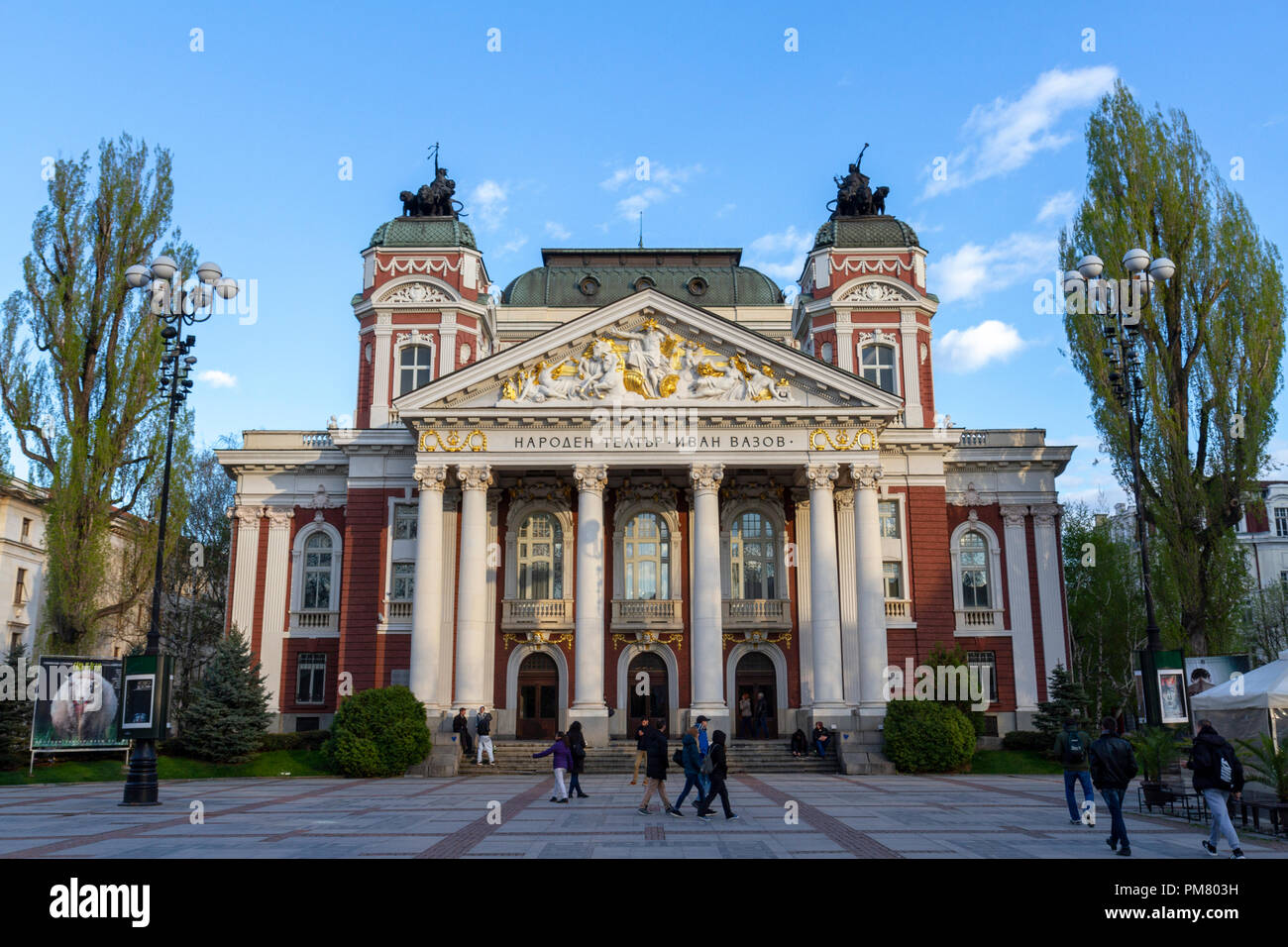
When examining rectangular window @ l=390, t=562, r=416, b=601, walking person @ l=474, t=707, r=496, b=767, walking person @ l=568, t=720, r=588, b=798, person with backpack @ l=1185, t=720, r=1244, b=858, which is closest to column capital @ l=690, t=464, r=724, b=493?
walking person @ l=474, t=707, r=496, b=767

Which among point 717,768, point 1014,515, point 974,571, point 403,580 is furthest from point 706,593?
point 717,768

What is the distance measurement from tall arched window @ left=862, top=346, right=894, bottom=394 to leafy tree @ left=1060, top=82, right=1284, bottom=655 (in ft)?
34.8

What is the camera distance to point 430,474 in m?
35.9

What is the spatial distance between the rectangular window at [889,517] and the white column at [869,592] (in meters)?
4.04

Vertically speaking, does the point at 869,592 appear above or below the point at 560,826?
above

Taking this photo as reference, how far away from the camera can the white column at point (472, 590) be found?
34.5 metres

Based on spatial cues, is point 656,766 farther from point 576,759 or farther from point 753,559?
point 753,559

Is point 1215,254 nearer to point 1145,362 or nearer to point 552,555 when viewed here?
point 1145,362

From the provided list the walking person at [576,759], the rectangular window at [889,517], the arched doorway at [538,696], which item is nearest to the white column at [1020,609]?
the rectangular window at [889,517]

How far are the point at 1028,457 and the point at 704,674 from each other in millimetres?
17366

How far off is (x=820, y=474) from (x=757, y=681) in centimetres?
875

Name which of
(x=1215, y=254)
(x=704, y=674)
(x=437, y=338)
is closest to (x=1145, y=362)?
(x=1215, y=254)

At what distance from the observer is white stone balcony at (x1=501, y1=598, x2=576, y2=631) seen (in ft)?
127

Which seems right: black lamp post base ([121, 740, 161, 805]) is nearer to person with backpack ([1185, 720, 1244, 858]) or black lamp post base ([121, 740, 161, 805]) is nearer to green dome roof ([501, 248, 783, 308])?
person with backpack ([1185, 720, 1244, 858])
